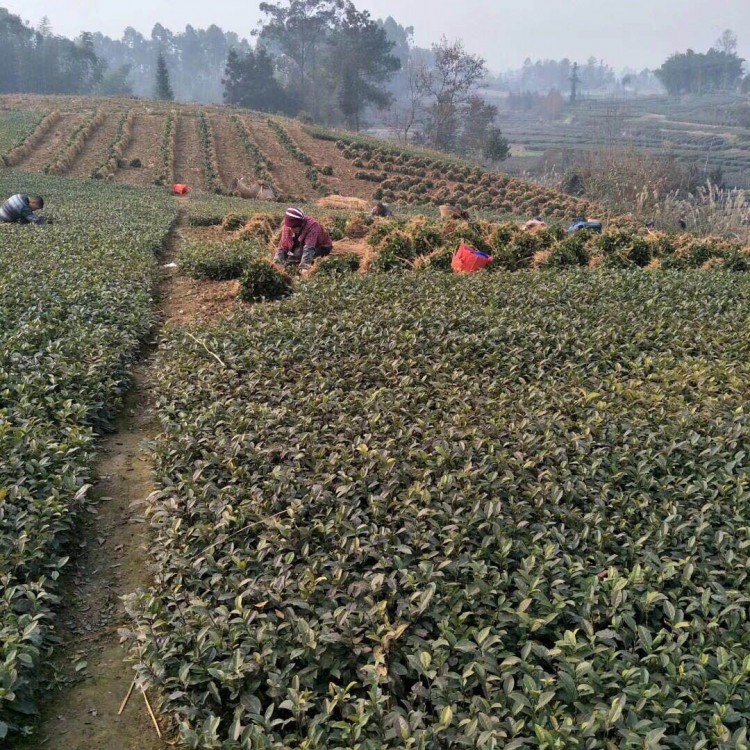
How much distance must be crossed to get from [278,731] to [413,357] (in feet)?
11.3

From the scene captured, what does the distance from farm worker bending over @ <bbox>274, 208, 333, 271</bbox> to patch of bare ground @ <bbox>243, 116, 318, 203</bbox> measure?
730 inches

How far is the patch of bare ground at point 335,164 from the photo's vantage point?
103ft

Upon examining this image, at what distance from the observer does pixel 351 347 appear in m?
5.66

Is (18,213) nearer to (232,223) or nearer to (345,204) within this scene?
(232,223)

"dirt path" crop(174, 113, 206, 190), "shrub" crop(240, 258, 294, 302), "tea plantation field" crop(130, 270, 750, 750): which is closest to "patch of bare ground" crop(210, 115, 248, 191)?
"dirt path" crop(174, 113, 206, 190)

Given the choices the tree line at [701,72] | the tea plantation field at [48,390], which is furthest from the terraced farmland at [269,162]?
the tree line at [701,72]

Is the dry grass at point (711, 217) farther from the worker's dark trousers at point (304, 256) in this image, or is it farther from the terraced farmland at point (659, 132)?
the terraced farmland at point (659, 132)

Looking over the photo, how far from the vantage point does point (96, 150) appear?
32875mm

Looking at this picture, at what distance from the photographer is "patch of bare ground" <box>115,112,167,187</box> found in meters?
29.1

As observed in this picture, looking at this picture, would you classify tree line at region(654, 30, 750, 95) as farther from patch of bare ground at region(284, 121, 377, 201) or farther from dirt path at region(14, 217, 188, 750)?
dirt path at region(14, 217, 188, 750)

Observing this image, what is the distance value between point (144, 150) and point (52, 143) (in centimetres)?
453

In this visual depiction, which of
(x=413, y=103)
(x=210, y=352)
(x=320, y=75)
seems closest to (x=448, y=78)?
(x=413, y=103)

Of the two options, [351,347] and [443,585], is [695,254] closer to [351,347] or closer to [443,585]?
[351,347]

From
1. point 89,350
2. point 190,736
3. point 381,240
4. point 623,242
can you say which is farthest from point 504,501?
point 623,242
